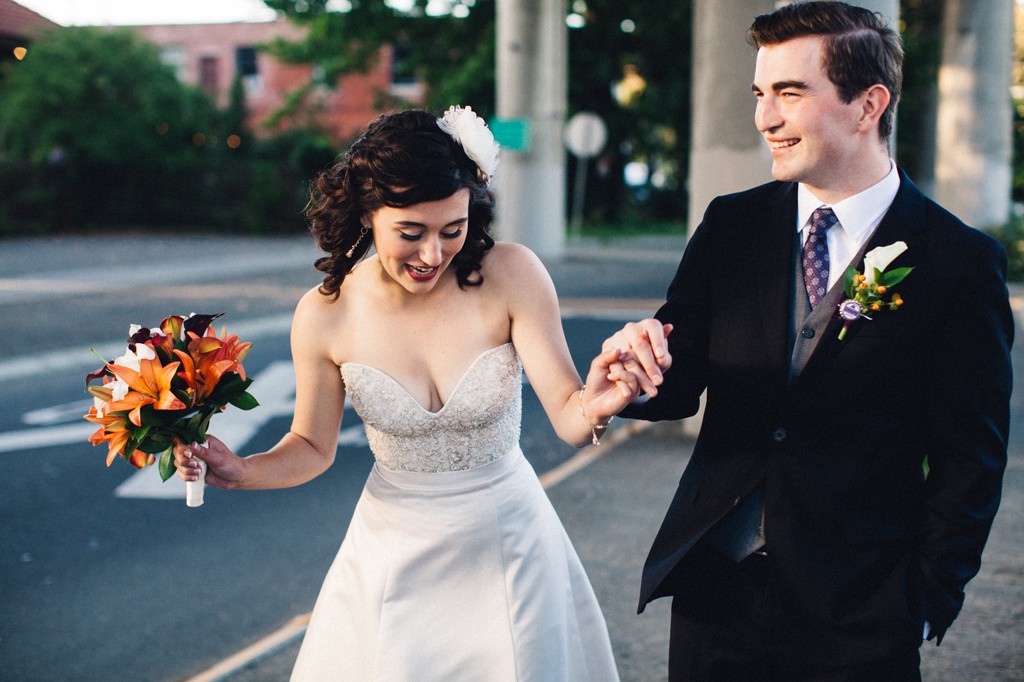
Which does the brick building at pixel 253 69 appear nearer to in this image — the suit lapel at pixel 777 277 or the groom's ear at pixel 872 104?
the suit lapel at pixel 777 277

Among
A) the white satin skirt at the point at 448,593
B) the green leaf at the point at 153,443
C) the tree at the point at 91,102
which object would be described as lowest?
the white satin skirt at the point at 448,593

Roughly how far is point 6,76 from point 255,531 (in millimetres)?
34246

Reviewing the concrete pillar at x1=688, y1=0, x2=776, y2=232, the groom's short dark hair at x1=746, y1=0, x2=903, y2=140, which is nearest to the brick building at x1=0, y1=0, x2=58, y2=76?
the concrete pillar at x1=688, y1=0, x2=776, y2=232

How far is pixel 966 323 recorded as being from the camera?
2.52 metres

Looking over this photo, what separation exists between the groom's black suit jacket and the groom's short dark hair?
11.6 inches

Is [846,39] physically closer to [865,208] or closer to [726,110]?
[865,208]

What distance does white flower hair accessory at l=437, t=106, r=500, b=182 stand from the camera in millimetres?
3047

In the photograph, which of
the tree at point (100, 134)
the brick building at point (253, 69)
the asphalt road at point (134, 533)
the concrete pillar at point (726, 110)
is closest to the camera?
the asphalt road at point (134, 533)

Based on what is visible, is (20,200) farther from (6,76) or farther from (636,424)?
(636,424)

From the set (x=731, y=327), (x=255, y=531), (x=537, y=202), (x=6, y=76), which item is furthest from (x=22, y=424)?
(x=6, y=76)

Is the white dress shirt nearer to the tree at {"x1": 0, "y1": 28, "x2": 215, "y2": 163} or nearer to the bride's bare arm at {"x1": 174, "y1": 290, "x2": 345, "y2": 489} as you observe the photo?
the bride's bare arm at {"x1": 174, "y1": 290, "x2": 345, "y2": 489}

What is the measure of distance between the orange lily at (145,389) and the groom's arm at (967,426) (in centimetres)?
179

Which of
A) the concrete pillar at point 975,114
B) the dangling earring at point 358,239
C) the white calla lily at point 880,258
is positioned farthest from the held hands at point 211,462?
the concrete pillar at point 975,114

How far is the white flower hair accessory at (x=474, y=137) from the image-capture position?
3.05 m
